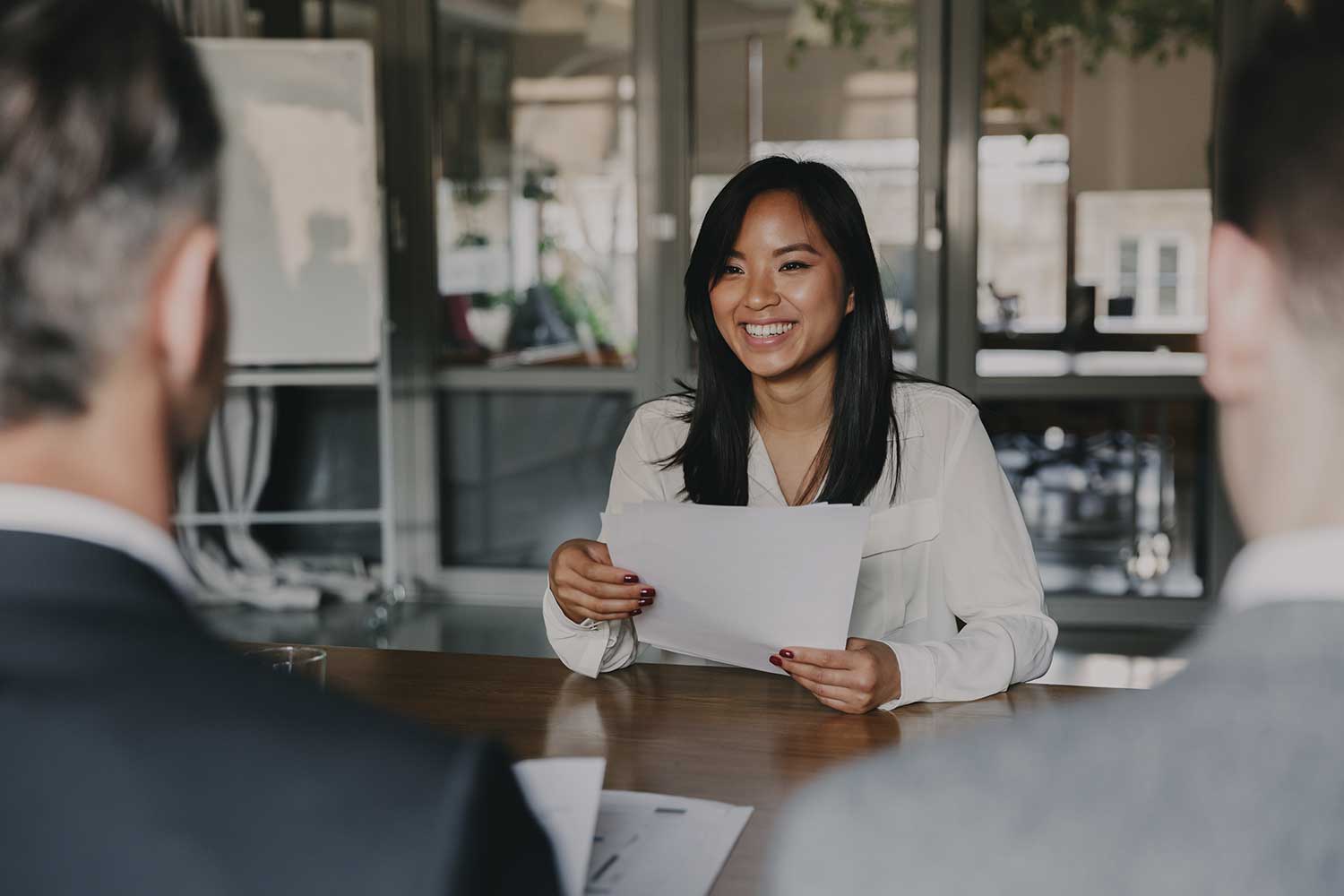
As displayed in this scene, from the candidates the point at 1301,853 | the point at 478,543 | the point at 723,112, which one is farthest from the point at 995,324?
the point at 1301,853

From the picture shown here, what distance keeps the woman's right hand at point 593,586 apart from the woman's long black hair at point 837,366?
38 centimetres

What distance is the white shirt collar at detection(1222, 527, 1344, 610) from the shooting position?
0.53 meters

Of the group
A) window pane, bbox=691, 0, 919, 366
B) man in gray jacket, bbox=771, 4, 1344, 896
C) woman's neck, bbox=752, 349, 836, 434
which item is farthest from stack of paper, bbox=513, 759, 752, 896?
window pane, bbox=691, 0, 919, 366

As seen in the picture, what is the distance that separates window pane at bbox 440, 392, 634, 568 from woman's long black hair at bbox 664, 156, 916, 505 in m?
2.72

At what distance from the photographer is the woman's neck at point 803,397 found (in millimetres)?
2031

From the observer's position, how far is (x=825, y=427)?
80.0 inches

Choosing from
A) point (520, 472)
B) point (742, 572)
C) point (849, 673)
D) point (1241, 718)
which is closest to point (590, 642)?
point (742, 572)

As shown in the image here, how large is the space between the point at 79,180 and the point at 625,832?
683 millimetres

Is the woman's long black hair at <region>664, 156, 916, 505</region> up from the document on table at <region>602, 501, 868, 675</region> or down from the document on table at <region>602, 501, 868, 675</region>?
up

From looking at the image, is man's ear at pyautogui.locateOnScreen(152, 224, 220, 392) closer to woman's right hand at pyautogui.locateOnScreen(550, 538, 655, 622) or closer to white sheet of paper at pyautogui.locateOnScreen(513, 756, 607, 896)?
white sheet of paper at pyautogui.locateOnScreen(513, 756, 607, 896)

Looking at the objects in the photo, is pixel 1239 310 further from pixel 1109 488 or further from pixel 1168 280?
pixel 1109 488

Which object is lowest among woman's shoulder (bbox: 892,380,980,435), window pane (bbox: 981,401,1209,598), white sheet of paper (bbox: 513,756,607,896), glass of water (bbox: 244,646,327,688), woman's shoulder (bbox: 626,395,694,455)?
window pane (bbox: 981,401,1209,598)

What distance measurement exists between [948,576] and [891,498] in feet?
0.55

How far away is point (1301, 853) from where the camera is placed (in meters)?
0.46
